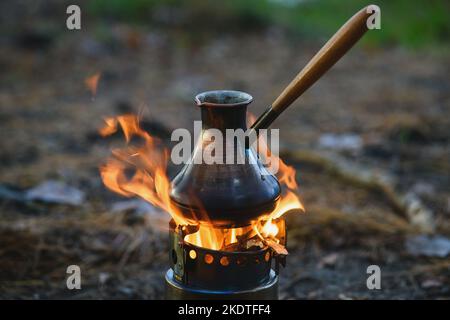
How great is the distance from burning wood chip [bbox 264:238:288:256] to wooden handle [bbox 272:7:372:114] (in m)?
0.52

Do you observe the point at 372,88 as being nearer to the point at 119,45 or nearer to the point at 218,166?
the point at 119,45

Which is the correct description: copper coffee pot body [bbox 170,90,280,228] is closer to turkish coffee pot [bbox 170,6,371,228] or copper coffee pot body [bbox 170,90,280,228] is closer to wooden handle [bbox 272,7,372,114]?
turkish coffee pot [bbox 170,6,371,228]

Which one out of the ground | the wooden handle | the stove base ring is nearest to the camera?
the wooden handle

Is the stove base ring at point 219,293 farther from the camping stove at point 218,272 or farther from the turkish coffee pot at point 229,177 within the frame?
the turkish coffee pot at point 229,177

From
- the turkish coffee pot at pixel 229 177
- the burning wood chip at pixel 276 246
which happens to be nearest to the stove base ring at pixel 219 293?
the burning wood chip at pixel 276 246

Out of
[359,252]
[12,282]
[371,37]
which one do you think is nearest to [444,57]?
[371,37]

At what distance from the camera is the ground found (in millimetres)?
3639

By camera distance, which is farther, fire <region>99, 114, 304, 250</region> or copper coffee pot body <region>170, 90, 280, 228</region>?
fire <region>99, 114, 304, 250</region>

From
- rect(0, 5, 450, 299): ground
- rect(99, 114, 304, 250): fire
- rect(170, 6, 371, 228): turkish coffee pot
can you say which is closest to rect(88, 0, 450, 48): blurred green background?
rect(0, 5, 450, 299): ground

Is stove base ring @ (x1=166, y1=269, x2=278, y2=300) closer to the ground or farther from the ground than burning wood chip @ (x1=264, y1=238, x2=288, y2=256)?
closer to the ground

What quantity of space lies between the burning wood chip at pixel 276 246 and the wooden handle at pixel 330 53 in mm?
522

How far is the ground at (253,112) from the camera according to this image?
3.64 m

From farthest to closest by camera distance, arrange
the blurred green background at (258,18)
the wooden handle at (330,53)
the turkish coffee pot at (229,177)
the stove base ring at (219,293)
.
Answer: the blurred green background at (258,18) < the stove base ring at (219,293) < the turkish coffee pot at (229,177) < the wooden handle at (330,53)

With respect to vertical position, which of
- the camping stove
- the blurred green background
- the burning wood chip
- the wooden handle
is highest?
the blurred green background
